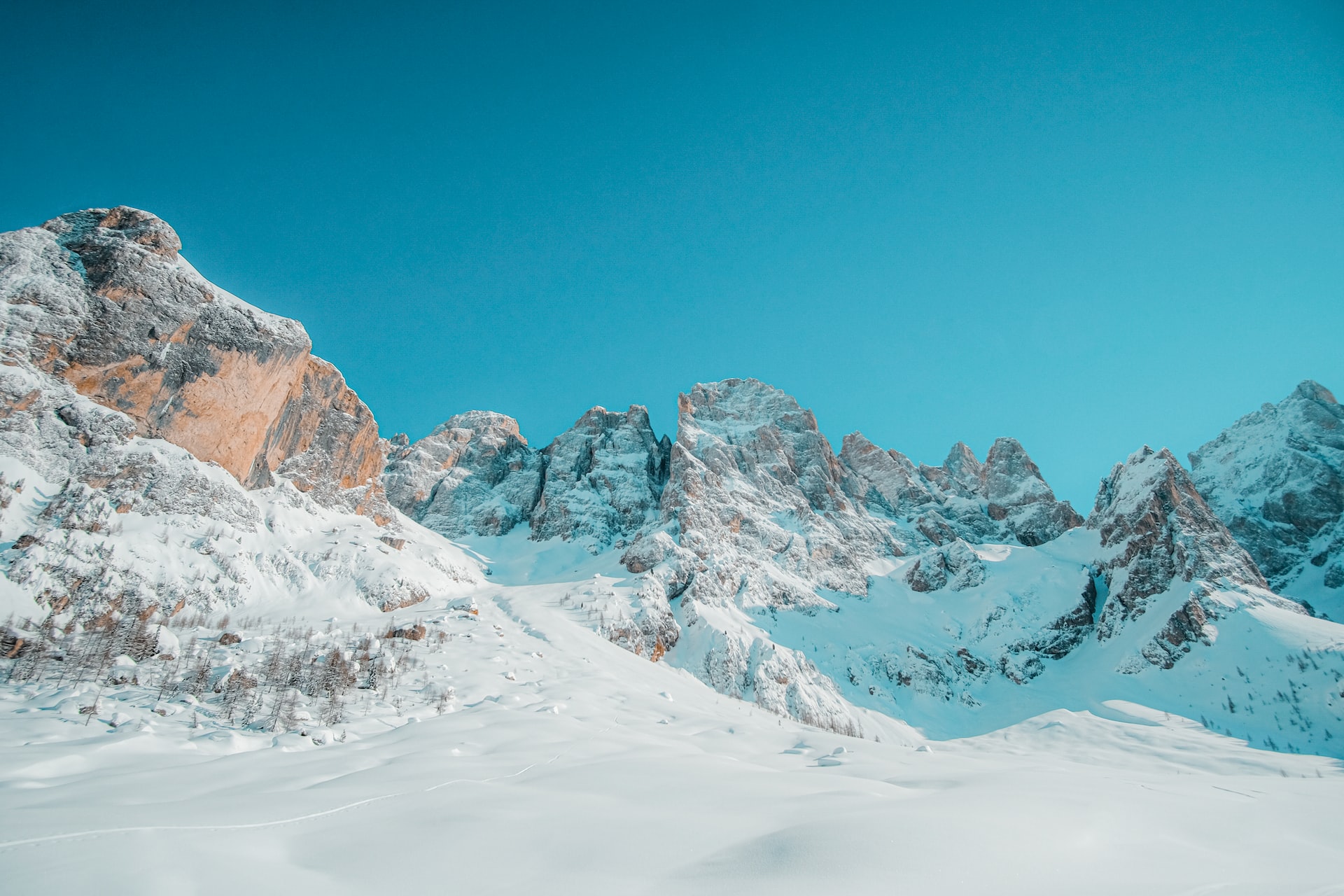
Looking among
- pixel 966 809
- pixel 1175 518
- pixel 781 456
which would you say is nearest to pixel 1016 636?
pixel 1175 518

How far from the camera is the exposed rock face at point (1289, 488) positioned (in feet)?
258

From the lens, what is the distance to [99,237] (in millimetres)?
45562

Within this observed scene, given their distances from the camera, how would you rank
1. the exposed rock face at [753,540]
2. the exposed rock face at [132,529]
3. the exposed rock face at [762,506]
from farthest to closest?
the exposed rock face at [762,506]
the exposed rock face at [753,540]
the exposed rock face at [132,529]

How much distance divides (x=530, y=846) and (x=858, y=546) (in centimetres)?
8477

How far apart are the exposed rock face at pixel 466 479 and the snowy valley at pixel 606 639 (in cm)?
68

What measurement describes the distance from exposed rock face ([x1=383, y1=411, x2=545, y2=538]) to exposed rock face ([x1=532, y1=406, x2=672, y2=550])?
4.99 m

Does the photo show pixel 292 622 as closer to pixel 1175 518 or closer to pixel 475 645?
pixel 475 645

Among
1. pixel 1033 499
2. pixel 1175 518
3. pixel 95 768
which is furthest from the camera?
pixel 1033 499

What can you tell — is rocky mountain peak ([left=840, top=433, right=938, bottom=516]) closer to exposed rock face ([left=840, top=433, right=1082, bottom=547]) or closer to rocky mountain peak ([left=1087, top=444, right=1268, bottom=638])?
exposed rock face ([left=840, top=433, right=1082, bottom=547])

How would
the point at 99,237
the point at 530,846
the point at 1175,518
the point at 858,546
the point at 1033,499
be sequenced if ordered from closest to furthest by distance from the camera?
the point at 530,846 < the point at 99,237 < the point at 1175,518 < the point at 858,546 < the point at 1033,499

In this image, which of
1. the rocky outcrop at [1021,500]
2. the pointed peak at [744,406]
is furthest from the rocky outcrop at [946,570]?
the pointed peak at [744,406]

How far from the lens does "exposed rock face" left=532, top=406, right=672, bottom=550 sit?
89125 mm

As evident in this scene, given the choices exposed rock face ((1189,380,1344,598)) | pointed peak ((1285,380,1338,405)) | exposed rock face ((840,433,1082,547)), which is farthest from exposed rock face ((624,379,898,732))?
pointed peak ((1285,380,1338,405))

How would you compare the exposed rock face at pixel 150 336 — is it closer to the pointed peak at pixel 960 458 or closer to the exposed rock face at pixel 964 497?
the exposed rock face at pixel 964 497
